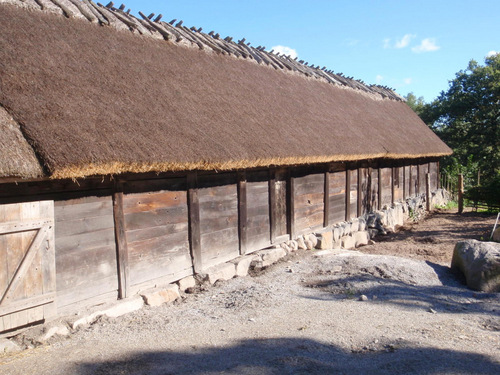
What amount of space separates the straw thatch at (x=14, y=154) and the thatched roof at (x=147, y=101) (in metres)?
0.08

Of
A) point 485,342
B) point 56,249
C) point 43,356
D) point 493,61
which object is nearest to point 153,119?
point 56,249

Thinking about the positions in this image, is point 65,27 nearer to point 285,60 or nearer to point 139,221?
point 139,221

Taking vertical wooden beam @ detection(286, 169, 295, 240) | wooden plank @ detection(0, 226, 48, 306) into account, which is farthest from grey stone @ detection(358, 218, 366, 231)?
wooden plank @ detection(0, 226, 48, 306)

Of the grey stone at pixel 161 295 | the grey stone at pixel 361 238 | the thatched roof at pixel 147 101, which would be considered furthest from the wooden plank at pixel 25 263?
the grey stone at pixel 361 238

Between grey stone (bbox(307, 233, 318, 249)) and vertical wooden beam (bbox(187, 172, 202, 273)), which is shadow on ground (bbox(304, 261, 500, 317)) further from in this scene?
grey stone (bbox(307, 233, 318, 249))

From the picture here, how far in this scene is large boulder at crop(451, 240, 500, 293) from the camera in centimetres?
638

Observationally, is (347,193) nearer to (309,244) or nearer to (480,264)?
(309,244)

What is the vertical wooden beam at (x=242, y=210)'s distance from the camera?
7133 millimetres

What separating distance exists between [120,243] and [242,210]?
2.52 m

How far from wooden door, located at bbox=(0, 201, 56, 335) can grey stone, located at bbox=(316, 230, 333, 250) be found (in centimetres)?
593

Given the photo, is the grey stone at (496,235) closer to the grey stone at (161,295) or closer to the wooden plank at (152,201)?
the wooden plank at (152,201)

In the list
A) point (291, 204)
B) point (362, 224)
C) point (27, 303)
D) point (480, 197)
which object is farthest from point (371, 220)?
point (27, 303)

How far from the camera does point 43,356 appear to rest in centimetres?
393

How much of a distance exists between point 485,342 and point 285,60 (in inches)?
364
